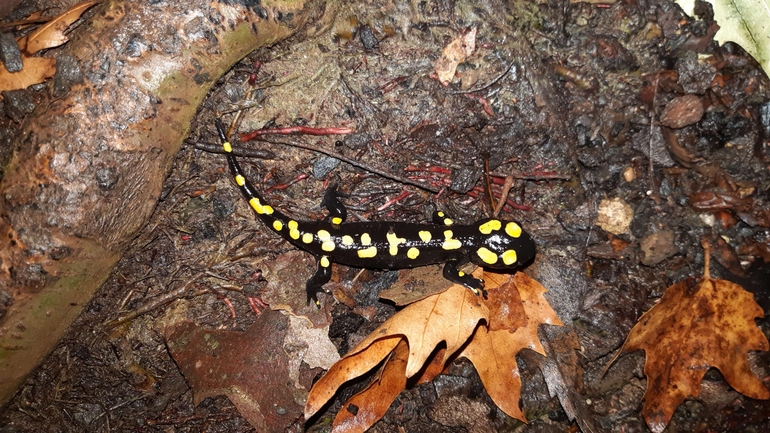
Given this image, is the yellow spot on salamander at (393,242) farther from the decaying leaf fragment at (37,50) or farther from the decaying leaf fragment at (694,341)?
the decaying leaf fragment at (37,50)

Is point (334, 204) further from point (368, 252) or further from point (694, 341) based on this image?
point (694, 341)

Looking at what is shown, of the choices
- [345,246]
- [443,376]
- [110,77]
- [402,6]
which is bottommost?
[443,376]

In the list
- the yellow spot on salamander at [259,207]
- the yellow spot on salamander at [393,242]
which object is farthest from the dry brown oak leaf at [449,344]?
the yellow spot on salamander at [259,207]

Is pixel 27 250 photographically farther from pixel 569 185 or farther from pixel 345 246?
pixel 569 185

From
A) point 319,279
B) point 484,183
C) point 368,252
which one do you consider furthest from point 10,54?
point 484,183

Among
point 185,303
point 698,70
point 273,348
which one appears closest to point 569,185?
point 698,70
